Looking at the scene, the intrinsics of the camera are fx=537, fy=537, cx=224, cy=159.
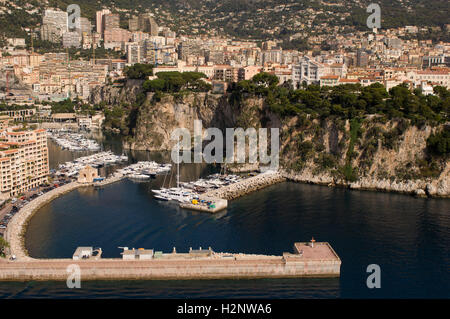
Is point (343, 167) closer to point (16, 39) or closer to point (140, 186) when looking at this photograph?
point (140, 186)

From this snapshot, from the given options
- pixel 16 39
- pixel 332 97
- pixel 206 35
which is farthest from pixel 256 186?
pixel 206 35

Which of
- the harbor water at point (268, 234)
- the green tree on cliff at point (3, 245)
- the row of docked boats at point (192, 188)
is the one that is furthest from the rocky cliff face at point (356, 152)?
the green tree on cliff at point (3, 245)

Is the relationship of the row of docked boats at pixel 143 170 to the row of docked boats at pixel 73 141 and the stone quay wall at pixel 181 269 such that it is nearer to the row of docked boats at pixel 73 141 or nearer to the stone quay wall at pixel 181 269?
the row of docked boats at pixel 73 141

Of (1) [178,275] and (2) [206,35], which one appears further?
(2) [206,35]

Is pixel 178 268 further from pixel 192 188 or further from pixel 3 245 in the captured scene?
pixel 192 188

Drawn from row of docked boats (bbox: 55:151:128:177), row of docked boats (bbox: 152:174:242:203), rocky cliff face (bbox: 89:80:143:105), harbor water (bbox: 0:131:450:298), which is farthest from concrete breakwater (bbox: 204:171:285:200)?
rocky cliff face (bbox: 89:80:143:105)

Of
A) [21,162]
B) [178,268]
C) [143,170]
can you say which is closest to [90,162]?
[143,170]

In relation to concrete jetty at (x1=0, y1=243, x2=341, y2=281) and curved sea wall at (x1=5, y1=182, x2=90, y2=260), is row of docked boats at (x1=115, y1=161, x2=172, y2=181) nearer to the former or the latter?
curved sea wall at (x1=5, y1=182, x2=90, y2=260)
